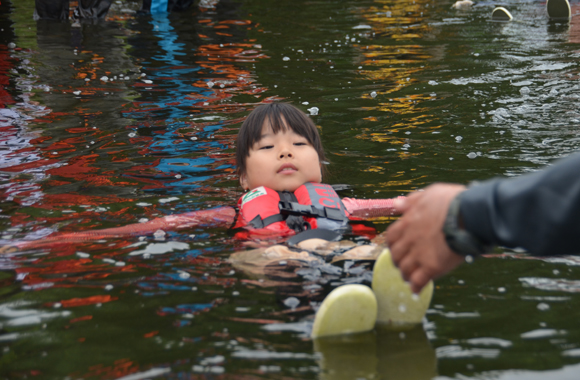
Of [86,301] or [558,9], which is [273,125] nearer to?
[86,301]

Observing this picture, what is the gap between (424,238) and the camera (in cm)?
186

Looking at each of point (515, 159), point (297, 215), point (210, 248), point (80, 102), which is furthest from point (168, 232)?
point (80, 102)

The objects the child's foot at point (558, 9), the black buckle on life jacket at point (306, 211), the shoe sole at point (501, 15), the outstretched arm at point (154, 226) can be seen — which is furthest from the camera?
the shoe sole at point (501, 15)

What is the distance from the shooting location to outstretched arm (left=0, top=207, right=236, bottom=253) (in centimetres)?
371

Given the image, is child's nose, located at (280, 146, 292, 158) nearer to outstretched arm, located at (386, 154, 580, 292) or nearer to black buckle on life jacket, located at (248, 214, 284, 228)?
black buckle on life jacket, located at (248, 214, 284, 228)

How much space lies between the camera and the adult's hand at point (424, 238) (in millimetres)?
1819

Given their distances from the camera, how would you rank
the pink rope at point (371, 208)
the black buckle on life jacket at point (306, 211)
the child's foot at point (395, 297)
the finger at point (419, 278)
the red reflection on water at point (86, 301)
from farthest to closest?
the pink rope at point (371, 208) → the black buckle on life jacket at point (306, 211) → the red reflection on water at point (86, 301) → the child's foot at point (395, 297) → the finger at point (419, 278)

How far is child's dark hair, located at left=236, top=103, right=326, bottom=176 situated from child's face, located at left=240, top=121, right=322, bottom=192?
0.12ft

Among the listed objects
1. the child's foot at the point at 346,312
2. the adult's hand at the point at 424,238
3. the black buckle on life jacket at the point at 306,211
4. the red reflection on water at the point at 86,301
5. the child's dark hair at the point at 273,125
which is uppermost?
the adult's hand at the point at 424,238

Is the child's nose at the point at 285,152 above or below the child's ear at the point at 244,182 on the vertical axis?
above

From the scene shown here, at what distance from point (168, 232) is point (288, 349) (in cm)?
172

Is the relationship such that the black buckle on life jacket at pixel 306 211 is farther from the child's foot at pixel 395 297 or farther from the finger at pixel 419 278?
the finger at pixel 419 278

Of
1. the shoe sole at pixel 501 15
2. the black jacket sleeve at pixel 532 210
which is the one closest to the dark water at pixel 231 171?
the black jacket sleeve at pixel 532 210

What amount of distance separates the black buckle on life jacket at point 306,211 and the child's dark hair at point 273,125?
628 millimetres
